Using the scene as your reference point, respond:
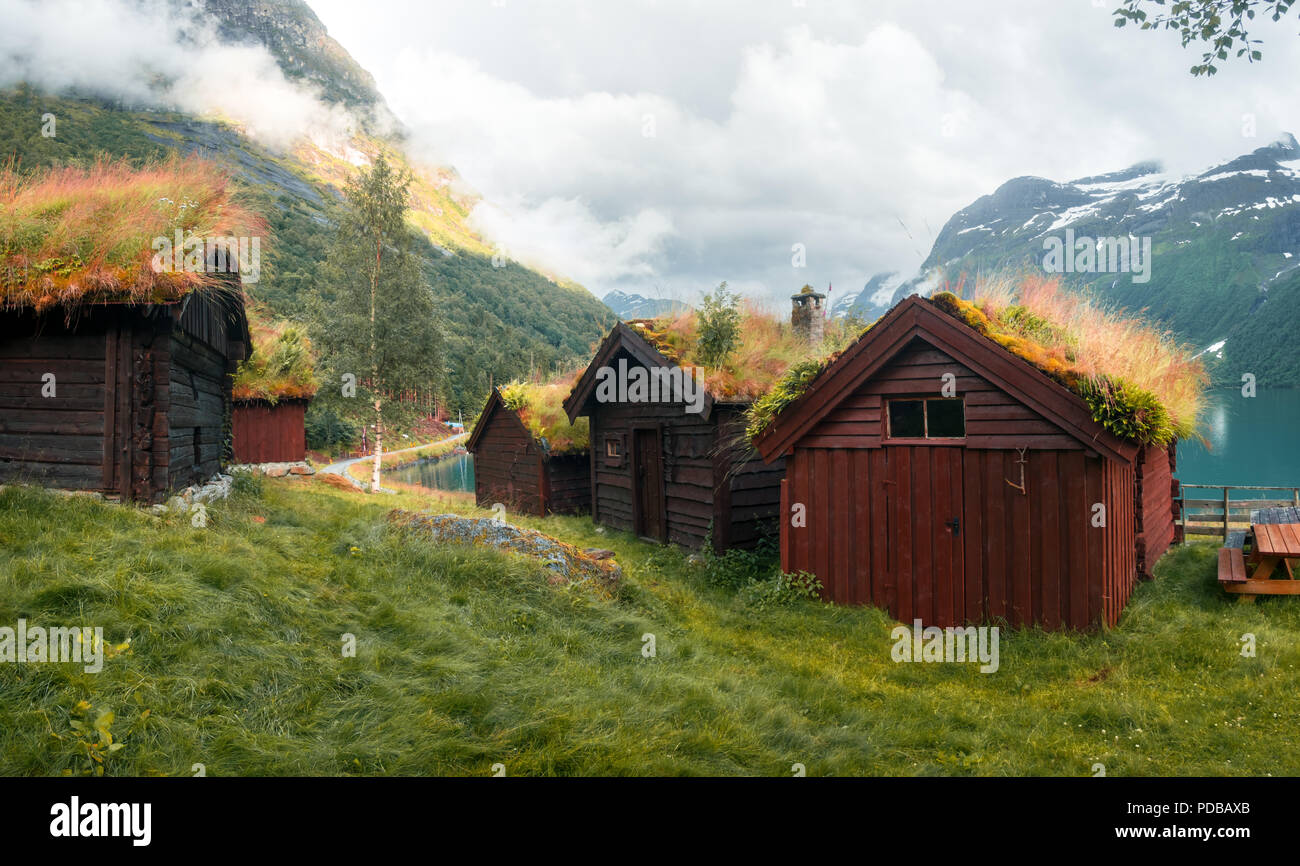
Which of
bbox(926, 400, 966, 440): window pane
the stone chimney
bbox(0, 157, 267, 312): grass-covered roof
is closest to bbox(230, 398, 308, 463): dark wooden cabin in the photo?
bbox(0, 157, 267, 312): grass-covered roof

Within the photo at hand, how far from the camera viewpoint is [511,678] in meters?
5.22

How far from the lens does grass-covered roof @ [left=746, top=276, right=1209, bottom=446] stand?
7.15 meters

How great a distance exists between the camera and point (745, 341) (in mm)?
13656

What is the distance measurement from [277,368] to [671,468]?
50.5ft

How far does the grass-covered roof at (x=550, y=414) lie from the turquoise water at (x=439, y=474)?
679 inches

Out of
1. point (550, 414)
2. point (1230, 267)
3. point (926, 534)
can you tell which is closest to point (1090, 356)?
point (926, 534)

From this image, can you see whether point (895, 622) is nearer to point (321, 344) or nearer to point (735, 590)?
point (735, 590)

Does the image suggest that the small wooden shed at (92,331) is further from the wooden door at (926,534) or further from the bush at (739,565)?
the wooden door at (926,534)

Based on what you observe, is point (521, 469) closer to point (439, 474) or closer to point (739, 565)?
point (739, 565)


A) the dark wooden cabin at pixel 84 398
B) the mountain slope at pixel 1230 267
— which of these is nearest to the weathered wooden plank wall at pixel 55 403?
the dark wooden cabin at pixel 84 398

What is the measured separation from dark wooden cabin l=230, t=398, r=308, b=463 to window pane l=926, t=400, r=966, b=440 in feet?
67.5

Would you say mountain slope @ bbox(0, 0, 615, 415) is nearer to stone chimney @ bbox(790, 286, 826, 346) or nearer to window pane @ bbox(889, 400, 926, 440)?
stone chimney @ bbox(790, 286, 826, 346)
